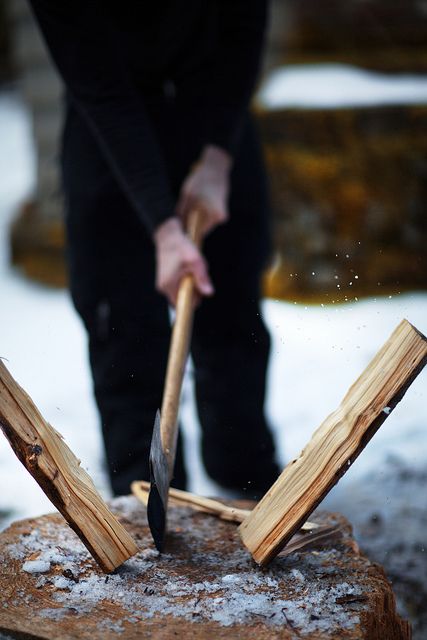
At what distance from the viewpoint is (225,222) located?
1690 mm

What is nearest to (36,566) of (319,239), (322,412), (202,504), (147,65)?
(202,504)

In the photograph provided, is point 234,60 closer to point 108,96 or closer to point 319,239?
point 108,96

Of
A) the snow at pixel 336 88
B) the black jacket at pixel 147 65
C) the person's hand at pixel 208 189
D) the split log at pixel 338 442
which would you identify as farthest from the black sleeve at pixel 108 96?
the snow at pixel 336 88

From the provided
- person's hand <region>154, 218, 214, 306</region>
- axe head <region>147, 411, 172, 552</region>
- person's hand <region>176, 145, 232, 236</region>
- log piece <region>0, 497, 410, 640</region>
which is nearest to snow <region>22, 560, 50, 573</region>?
log piece <region>0, 497, 410, 640</region>

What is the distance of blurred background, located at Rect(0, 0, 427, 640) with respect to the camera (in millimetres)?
1684

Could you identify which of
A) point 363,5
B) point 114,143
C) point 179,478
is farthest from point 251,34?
point 363,5

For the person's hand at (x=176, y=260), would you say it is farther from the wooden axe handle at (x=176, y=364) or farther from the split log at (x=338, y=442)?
the split log at (x=338, y=442)

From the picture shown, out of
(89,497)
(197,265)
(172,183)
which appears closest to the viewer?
(89,497)

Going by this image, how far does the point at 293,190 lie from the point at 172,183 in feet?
6.94

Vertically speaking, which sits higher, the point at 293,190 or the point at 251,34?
the point at 251,34

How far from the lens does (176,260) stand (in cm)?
139

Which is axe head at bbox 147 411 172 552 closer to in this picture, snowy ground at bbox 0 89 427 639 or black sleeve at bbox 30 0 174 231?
snowy ground at bbox 0 89 427 639

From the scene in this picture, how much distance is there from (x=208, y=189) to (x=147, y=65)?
0.99 ft

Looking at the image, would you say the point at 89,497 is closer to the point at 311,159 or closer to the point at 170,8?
the point at 170,8
